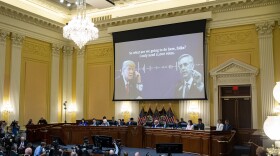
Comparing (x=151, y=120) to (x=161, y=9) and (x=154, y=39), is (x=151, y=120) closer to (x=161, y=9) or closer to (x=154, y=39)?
(x=154, y=39)

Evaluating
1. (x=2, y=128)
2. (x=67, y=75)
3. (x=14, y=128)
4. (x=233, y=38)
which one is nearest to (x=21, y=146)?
(x=2, y=128)

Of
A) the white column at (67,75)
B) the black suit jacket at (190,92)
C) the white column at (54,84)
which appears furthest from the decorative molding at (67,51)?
the black suit jacket at (190,92)

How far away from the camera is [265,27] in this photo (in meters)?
13.6

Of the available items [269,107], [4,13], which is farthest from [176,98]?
[4,13]

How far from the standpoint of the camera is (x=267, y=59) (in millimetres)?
13523

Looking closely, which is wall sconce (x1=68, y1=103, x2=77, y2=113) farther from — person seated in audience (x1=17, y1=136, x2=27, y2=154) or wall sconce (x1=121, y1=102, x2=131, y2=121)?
person seated in audience (x1=17, y1=136, x2=27, y2=154)

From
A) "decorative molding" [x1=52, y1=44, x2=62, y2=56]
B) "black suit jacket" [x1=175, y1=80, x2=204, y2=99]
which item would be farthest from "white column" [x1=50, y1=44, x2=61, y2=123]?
"black suit jacket" [x1=175, y1=80, x2=204, y2=99]

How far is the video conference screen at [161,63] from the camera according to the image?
48.5 feet

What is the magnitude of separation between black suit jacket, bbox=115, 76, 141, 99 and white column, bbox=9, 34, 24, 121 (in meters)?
5.06

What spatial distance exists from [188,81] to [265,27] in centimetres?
418

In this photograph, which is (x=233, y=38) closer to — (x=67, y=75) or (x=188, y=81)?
(x=188, y=81)

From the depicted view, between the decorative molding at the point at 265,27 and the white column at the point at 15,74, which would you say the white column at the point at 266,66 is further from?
the white column at the point at 15,74

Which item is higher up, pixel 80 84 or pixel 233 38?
pixel 233 38

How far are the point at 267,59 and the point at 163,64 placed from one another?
16.0 ft
